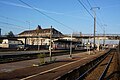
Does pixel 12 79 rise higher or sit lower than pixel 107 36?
lower

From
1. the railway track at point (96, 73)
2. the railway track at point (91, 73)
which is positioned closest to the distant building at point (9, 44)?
the railway track at point (96, 73)

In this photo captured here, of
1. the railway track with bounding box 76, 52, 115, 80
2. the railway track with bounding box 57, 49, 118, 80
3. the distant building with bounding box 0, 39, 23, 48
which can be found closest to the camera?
the railway track with bounding box 57, 49, 118, 80

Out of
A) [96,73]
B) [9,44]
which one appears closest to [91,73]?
[96,73]

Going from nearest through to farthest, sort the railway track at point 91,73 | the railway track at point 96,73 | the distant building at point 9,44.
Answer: the railway track at point 91,73 < the railway track at point 96,73 < the distant building at point 9,44

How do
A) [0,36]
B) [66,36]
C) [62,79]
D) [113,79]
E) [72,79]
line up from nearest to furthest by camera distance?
1. [62,79]
2. [72,79]
3. [113,79]
4. [66,36]
5. [0,36]

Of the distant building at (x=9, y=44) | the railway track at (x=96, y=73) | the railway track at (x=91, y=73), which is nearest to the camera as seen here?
the railway track at (x=91, y=73)

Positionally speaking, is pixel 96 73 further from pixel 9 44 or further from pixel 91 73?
pixel 9 44

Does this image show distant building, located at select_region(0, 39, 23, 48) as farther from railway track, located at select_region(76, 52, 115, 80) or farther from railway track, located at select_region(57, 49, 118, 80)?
railway track, located at select_region(57, 49, 118, 80)

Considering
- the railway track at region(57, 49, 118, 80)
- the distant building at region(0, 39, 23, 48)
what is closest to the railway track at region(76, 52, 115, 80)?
the railway track at region(57, 49, 118, 80)

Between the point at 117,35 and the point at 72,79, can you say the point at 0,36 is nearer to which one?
the point at 117,35

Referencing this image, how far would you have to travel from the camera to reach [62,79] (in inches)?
534

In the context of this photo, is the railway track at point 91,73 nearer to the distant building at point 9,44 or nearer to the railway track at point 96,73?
the railway track at point 96,73

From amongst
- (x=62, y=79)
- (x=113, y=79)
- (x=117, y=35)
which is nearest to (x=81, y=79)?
(x=113, y=79)

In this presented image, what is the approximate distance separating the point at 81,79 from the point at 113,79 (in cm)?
261
